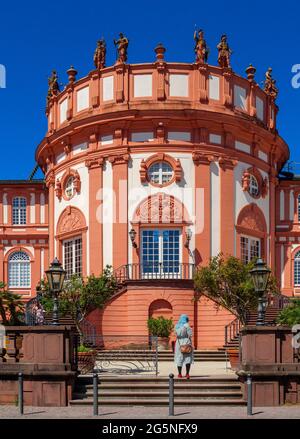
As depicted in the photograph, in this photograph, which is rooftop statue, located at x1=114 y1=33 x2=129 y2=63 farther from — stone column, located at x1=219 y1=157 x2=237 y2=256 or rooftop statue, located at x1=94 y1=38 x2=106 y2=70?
stone column, located at x1=219 y1=157 x2=237 y2=256

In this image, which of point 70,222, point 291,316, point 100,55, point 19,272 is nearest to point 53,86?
point 100,55

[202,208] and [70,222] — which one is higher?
[202,208]

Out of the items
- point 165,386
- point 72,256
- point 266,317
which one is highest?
point 72,256

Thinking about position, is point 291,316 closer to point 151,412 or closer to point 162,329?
point 162,329

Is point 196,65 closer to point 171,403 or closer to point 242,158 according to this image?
point 242,158

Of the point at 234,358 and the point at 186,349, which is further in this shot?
the point at 234,358

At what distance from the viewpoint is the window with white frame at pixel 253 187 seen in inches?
1620

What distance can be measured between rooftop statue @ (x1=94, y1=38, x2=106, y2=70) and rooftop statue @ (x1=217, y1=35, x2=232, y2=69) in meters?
5.84

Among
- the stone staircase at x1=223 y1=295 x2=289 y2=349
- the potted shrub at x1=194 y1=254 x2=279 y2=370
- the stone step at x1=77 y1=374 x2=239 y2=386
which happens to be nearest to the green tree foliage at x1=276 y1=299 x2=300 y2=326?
the potted shrub at x1=194 y1=254 x2=279 y2=370

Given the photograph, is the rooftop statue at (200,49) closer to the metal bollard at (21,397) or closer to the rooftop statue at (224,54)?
the rooftop statue at (224,54)

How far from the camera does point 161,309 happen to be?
Answer: 121 ft

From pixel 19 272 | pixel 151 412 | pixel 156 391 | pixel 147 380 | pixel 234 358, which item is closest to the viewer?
pixel 151 412

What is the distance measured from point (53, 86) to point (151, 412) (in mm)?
27804
